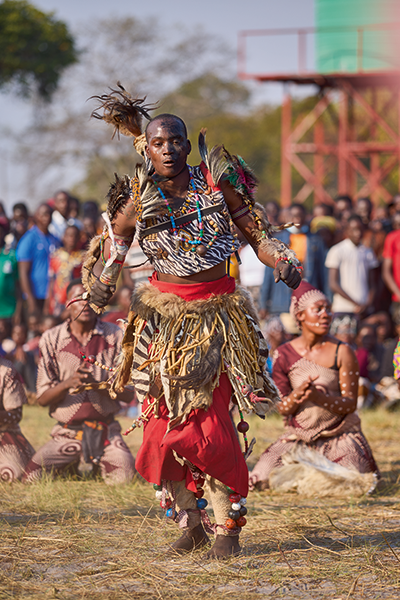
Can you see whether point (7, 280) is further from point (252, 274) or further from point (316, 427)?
point (316, 427)

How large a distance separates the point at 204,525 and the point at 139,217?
1.60 metres

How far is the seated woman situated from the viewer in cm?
553

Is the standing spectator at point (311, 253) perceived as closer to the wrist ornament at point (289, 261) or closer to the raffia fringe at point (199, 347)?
the raffia fringe at point (199, 347)

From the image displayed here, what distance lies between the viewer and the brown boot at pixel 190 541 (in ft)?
12.9

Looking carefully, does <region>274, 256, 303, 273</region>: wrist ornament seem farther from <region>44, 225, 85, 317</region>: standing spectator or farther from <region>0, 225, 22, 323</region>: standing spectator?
<region>0, 225, 22, 323</region>: standing spectator

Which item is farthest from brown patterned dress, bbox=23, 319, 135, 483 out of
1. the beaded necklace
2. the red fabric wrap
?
the beaded necklace

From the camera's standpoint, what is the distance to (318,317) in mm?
5621

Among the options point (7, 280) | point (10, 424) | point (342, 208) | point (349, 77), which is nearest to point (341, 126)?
point (349, 77)

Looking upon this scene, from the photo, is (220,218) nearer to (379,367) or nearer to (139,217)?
(139,217)

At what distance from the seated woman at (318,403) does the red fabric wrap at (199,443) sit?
173cm

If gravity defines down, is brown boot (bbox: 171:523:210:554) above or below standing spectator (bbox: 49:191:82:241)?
below

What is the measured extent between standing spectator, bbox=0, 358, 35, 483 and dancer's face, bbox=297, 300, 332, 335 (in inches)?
83.5

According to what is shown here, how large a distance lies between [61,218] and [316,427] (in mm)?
5726

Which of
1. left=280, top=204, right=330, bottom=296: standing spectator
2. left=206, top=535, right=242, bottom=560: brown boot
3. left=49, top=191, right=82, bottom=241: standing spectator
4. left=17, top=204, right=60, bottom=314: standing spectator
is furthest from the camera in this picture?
left=49, top=191, right=82, bottom=241: standing spectator
